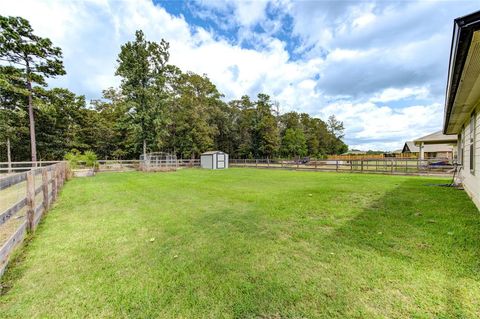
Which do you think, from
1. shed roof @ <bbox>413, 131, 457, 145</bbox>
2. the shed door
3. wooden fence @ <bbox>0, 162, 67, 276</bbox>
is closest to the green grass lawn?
wooden fence @ <bbox>0, 162, 67, 276</bbox>

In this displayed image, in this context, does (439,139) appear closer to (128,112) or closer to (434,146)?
A: (434,146)

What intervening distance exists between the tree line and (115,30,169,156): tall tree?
92mm

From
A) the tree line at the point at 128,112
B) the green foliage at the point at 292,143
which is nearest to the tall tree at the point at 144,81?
the tree line at the point at 128,112

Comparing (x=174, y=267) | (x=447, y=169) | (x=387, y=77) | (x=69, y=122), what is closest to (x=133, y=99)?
(x=69, y=122)

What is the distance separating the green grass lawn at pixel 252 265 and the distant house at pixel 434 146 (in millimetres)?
13207

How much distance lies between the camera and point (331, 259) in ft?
9.02

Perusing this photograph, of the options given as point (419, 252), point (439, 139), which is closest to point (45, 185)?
point (419, 252)

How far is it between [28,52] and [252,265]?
24127 millimetres

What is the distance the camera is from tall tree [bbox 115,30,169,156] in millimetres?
21500

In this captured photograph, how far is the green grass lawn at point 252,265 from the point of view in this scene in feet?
6.25

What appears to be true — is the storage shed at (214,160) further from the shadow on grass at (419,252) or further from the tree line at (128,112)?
the shadow on grass at (419,252)

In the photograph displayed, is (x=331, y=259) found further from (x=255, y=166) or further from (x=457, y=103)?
(x=255, y=166)

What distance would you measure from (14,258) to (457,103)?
8.60m

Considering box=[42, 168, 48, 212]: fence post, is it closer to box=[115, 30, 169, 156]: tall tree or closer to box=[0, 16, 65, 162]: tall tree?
box=[115, 30, 169, 156]: tall tree
